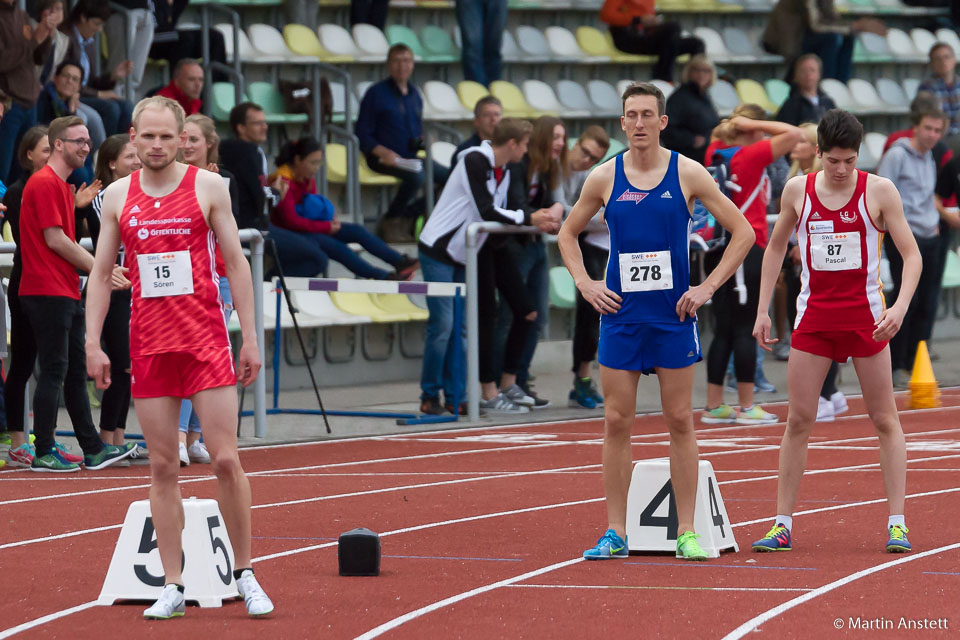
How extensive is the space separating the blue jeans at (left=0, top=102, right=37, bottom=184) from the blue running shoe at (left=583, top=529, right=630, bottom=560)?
775 centimetres

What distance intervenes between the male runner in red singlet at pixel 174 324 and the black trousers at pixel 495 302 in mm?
6469

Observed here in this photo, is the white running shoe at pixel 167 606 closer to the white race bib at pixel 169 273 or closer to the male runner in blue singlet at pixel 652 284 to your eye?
the white race bib at pixel 169 273

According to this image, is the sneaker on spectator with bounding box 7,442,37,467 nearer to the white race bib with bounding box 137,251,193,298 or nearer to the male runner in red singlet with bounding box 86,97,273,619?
the male runner in red singlet with bounding box 86,97,273,619

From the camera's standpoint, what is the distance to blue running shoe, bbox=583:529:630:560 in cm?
650

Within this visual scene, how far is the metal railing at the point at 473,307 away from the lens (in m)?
11.5

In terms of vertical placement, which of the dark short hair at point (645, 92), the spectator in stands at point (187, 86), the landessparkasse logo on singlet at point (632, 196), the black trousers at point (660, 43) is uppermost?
the black trousers at point (660, 43)

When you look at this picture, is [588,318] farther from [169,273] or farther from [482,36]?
[169,273]

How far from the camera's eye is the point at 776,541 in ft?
21.7

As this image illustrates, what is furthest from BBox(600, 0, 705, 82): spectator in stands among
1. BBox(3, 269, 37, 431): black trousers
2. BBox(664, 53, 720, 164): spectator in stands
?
BBox(3, 269, 37, 431): black trousers

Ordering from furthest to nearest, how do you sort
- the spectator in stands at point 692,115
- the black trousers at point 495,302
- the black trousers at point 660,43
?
the black trousers at point 660,43
the spectator in stands at point 692,115
the black trousers at point 495,302

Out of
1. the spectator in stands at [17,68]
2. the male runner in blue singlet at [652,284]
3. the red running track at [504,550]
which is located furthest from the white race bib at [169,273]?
the spectator in stands at [17,68]

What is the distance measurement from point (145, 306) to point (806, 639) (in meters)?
2.34

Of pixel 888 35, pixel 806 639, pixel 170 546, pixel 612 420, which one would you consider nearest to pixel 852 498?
pixel 612 420

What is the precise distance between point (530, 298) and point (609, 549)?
19.7ft
